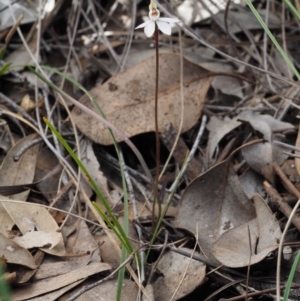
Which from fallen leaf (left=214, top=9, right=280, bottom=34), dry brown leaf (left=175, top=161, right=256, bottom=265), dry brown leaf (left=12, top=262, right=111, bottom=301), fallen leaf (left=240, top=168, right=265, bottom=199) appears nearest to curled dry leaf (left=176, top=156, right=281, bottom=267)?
dry brown leaf (left=175, top=161, right=256, bottom=265)

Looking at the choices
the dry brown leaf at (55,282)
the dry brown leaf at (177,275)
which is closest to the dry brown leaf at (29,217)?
the dry brown leaf at (55,282)

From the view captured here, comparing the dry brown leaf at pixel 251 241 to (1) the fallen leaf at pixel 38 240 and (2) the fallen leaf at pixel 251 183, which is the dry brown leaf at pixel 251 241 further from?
(1) the fallen leaf at pixel 38 240

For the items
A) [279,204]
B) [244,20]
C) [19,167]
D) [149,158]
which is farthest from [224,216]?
[244,20]

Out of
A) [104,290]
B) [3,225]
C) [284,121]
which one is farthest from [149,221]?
[284,121]

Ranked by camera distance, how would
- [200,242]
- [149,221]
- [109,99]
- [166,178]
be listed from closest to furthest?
[200,242], [149,221], [166,178], [109,99]

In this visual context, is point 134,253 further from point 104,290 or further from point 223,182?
point 223,182

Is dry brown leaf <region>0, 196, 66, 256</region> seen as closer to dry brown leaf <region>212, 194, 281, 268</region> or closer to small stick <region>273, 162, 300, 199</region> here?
dry brown leaf <region>212, 194, 281, 268</region>

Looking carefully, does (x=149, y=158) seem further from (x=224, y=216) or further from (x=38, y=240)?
(x=38, y=240)
